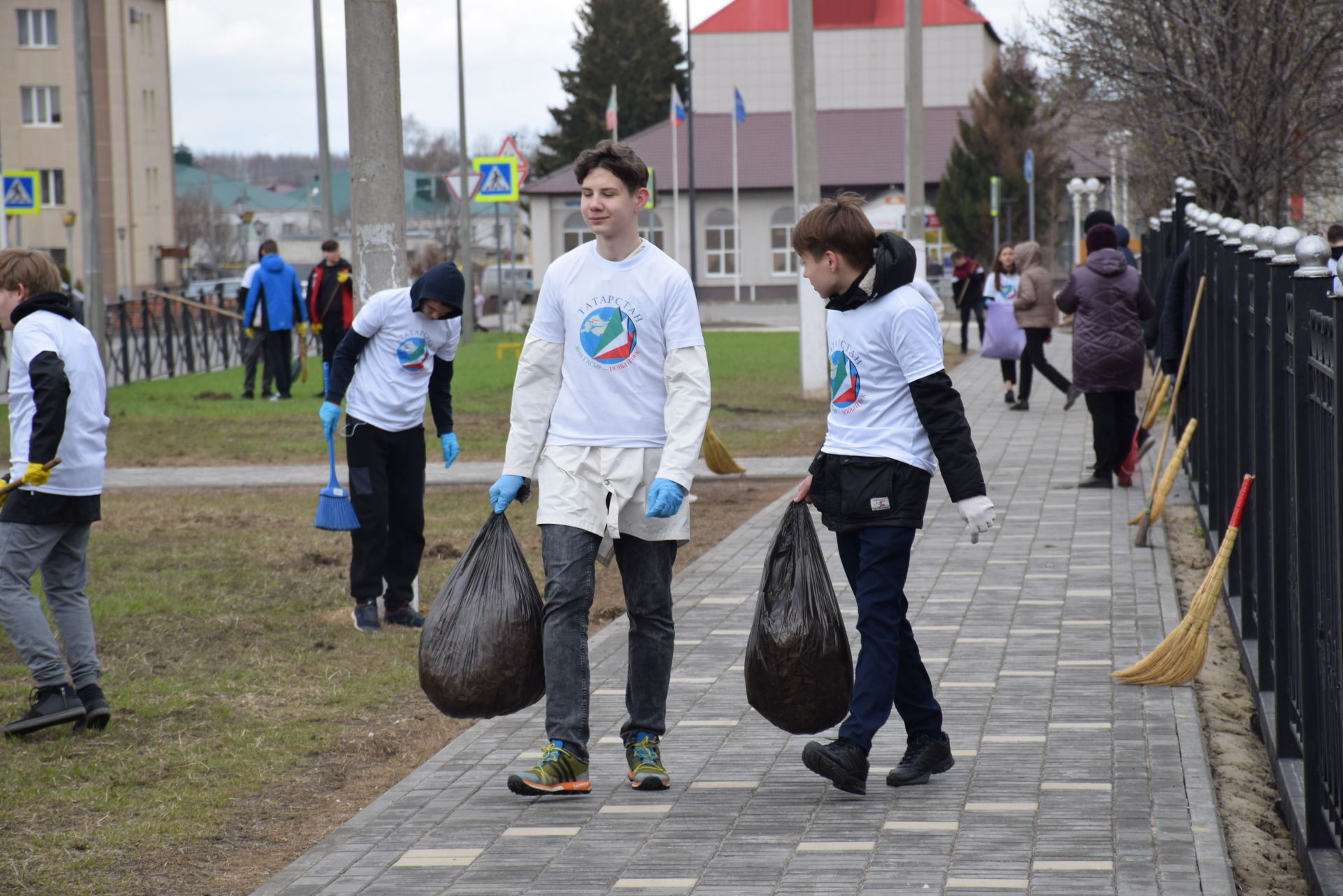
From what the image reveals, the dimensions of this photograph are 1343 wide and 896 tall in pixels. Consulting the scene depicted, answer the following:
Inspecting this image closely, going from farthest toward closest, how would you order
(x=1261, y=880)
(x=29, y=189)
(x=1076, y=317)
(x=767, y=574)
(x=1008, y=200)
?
(x=1008, y=200) < (x=29, y=189) < (x=1076, y=317) < (x=767, y=574) < (x=1261, y=880)

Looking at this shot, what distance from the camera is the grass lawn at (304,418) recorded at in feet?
50.3

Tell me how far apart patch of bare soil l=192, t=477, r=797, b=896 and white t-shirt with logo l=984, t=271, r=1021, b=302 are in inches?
475

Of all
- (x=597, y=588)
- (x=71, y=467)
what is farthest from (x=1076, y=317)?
(x=71, y=467)

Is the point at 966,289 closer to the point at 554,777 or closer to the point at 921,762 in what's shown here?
the point at 921,762

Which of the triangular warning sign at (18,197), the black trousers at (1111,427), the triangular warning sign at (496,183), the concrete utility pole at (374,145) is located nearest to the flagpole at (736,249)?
the triangular warning sign at (496,183)

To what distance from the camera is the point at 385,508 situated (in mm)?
7598

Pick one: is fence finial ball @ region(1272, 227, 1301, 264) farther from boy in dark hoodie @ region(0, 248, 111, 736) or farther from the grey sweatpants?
the grey sweatpants

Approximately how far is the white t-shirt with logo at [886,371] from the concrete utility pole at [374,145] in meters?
3.66

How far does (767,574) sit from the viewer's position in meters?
5.03

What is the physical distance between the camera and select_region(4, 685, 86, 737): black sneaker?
19.4ft

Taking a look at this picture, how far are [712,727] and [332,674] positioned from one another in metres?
1.99

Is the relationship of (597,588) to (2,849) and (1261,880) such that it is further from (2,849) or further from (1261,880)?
(1261,880)

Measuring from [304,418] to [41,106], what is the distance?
5043 centimetres

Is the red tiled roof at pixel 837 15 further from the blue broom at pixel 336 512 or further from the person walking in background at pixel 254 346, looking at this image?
the blue broom at pixel 336 512
